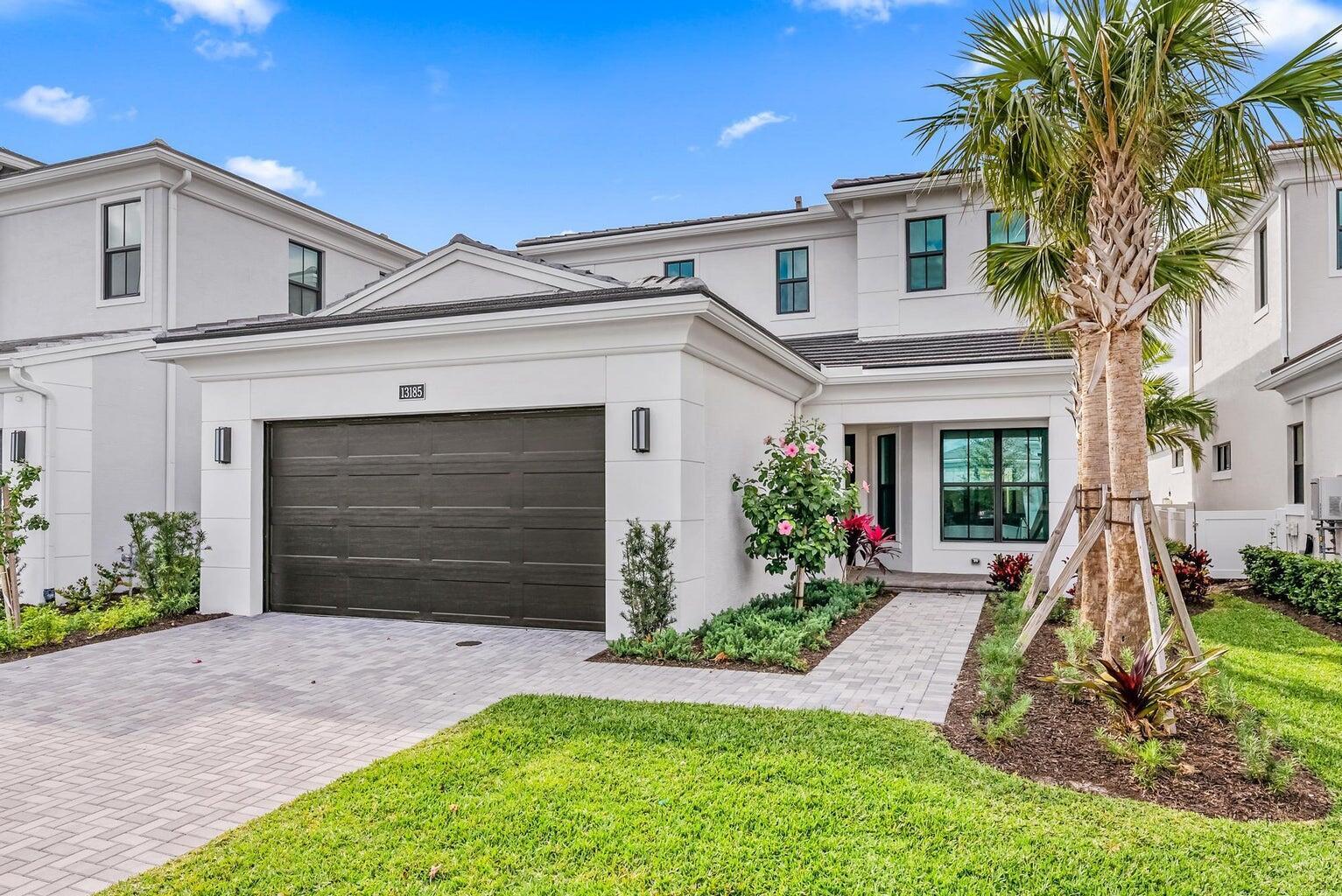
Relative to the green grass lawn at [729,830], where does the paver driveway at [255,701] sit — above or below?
below

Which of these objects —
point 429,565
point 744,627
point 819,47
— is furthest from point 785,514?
point 819,47

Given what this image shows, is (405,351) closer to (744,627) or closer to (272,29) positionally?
(744,627)

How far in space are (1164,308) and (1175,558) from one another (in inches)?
180

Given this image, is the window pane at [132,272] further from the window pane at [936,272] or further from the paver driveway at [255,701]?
the window pane at [936,272]

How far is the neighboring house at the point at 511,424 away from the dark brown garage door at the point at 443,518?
0.02 metres

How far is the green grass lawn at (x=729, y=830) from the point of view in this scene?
3.41 metres

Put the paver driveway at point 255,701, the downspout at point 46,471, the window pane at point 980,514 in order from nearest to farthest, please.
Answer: the paver driveway at point 255,701, the downspout at point 46,471, the window pane at point 980,514

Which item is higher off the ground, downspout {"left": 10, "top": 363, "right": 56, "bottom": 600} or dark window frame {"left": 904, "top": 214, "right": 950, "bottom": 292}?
dark window frame {"left": 904, "top": 214, "right": 950, "bottom": 292}

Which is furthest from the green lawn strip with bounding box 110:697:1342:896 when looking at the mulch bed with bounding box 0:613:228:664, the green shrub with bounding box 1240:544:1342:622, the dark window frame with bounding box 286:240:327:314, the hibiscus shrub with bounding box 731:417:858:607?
the dark window frame with bounding box 286:240:327:314

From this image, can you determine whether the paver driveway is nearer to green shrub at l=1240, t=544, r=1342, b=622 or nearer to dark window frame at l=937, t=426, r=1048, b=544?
dark window frame at l=937, t=426, r=1048, b=544

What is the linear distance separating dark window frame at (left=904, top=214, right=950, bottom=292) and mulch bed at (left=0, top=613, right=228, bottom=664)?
38.3 feet

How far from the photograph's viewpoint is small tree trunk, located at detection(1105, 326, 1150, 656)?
6.39m

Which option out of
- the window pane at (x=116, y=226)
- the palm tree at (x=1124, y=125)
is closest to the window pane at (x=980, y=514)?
the palm tree at (x=1124, y=125)

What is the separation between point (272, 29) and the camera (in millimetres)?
12914
